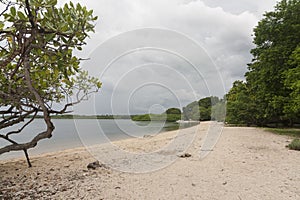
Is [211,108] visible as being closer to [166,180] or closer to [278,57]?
[278,57]

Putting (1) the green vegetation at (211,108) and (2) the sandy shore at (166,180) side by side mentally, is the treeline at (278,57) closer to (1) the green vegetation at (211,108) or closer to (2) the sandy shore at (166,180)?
(1) the green vegetation at (211,108)

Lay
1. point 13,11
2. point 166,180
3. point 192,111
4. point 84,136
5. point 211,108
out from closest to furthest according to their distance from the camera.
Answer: point 13,11 < point 166,180 < point 84,136 < point 211,108 < point 192,111

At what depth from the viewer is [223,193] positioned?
3.92 metres

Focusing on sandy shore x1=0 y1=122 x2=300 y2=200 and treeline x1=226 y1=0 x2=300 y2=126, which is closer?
sandy shore x1=0 y1=122 x2=300 y2=200

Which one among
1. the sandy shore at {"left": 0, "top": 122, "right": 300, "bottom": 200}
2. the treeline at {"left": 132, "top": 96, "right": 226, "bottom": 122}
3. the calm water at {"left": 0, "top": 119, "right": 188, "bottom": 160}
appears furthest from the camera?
the treeline at {"left": 132, "top": 96, "right": 226, "bottom": 122}

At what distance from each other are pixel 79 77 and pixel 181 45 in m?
3.12

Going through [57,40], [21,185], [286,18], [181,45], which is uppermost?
[286,18]

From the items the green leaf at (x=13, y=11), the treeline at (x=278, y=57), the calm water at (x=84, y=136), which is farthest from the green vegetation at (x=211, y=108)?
the green leaf at (x=13, y=11)

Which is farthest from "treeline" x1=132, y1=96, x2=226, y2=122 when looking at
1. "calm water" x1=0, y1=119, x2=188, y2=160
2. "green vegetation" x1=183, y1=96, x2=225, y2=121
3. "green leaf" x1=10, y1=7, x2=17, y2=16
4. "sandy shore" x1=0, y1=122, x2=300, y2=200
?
"green leaf" x1=10, y1=7, x2=17, y2=16

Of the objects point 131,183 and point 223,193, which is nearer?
point 223,193

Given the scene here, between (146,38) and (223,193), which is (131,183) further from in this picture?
(146,38)

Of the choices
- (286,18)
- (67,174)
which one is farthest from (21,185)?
(286,18)

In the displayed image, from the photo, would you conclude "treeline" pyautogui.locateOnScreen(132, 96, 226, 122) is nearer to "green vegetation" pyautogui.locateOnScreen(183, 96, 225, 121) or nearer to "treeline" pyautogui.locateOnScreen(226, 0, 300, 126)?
"green vegetation" pyautogui.locateOnScreen(183, 96, 225, 121)

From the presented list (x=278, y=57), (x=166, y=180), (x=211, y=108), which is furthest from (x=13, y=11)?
(x=211, y=108)
